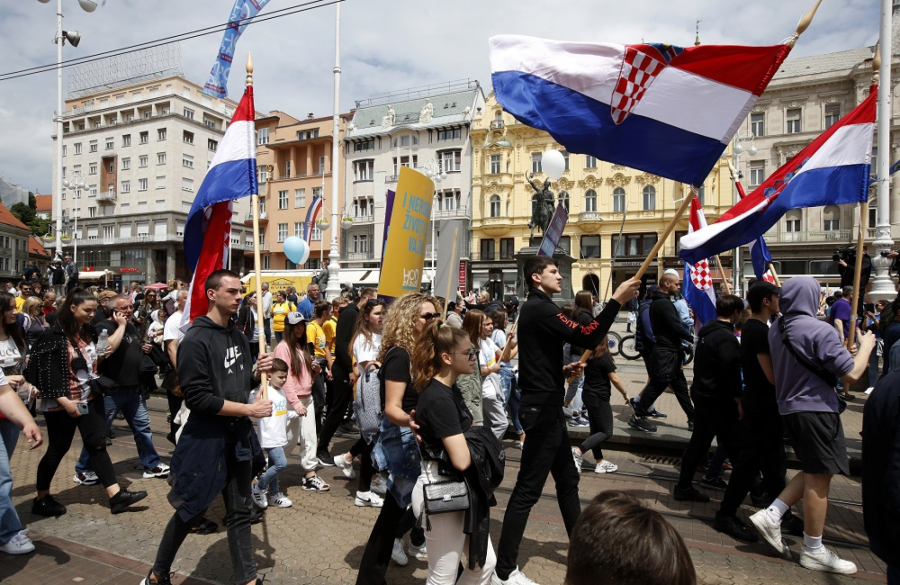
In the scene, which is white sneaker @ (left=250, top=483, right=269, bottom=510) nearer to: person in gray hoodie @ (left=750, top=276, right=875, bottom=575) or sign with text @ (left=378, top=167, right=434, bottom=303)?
sign with text @ (left=378, top=167, right=434, bottom=303)

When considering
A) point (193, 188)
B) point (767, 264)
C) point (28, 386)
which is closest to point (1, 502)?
point (28, 386)

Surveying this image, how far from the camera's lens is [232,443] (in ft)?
11.4

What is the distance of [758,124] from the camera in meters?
41.6

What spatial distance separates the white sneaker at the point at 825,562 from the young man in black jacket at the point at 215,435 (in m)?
3.63

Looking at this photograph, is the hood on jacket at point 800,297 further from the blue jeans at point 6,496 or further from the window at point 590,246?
the window at point 590,246

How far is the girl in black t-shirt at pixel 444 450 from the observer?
108 inches

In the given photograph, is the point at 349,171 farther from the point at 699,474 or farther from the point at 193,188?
the point at 699,474

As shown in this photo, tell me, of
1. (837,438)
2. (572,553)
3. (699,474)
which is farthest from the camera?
(699,474)

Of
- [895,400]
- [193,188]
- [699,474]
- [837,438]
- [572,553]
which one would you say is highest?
[193,188]

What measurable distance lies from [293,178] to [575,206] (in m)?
26.6

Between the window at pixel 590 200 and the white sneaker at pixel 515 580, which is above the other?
the window at pixel 590 200

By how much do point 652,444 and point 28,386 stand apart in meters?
6.47

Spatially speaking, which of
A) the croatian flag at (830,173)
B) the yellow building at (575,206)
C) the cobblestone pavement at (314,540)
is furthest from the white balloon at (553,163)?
the yellow building at (575,206)

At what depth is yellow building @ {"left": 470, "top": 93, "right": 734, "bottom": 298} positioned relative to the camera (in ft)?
140
